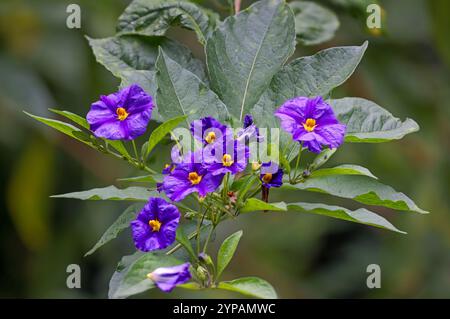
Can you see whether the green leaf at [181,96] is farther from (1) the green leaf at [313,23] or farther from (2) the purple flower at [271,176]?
(1) the green leaf at [313,23]

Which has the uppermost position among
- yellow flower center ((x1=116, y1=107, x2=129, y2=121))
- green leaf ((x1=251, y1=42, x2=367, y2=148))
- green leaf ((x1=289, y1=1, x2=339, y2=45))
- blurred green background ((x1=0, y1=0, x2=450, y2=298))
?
green leaf ((x1=289, y1=1, x2=339, y2=45))

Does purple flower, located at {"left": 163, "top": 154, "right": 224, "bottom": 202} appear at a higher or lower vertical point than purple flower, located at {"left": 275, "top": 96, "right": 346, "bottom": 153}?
lower

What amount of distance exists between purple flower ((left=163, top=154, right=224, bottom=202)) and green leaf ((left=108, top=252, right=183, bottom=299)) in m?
0.09

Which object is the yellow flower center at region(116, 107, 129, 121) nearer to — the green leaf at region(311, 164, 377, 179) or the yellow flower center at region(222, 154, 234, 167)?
the yellow flower center at region(222, 154, 234, 167)

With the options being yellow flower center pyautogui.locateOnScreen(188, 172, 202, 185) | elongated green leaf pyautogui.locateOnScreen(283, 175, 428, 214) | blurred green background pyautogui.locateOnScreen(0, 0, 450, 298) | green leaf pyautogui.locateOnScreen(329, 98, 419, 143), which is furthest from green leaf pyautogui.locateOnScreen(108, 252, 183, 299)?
blurred green background pyautogui.locateOnScreen(0, 0, 450, 298)

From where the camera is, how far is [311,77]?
1212mm

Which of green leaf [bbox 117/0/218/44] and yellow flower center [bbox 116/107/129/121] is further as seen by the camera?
green leaf [bbox 117/0/218/44]

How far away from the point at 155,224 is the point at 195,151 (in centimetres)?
12

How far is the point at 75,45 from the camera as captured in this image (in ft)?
9.80

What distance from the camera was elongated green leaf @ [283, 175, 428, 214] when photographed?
3.59ft

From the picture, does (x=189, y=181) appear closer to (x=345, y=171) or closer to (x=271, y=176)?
(x=271, y=176)

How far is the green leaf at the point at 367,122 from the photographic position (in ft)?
3.64

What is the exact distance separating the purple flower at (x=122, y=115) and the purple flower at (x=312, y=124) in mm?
196

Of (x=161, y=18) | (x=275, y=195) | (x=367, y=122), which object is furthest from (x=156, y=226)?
(x=275, y=195)
